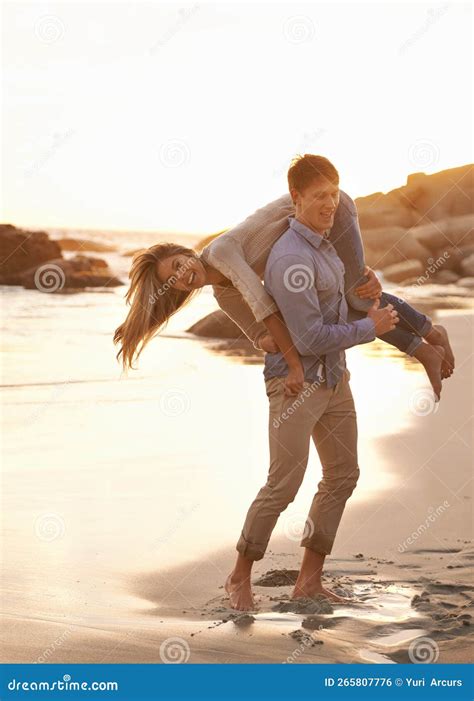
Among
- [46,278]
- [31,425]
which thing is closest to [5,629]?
[31,425]

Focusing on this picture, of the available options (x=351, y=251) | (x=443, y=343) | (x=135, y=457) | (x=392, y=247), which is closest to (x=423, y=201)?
(x=392, y=247)

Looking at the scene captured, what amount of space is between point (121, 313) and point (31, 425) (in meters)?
11.1

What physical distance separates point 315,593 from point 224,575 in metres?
0.60

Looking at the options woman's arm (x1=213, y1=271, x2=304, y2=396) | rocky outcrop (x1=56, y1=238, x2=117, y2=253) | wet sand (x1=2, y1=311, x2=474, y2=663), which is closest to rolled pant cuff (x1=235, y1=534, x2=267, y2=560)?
wet sand (x1=2, y1=311, x2=474, y2=663)

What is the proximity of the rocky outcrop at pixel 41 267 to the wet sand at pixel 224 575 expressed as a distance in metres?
19.7

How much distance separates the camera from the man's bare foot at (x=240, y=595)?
4242 millimetres

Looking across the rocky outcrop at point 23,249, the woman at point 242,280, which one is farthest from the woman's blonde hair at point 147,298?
the rocky outcrop at point 23,249

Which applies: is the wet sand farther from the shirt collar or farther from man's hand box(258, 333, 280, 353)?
the shirt collar

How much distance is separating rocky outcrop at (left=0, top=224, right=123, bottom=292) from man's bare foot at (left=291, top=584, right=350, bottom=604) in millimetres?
21494

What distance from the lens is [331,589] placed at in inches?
179

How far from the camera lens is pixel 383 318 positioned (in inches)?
164

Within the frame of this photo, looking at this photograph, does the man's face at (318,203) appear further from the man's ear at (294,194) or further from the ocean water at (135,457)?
the ocean water at (135,457)

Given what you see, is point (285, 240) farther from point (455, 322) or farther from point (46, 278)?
point (46, 278)

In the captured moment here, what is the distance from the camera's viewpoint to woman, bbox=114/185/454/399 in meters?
4.04
